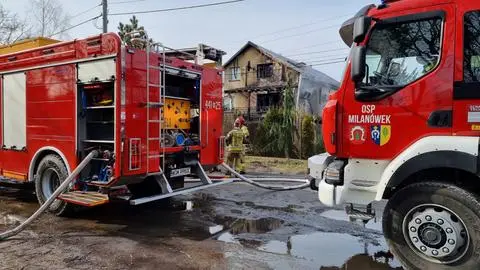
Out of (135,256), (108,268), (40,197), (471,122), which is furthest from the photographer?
(40,197)

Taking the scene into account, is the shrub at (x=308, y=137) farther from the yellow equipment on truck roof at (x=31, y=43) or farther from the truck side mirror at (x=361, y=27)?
the truck side mirror at (x=361, y=27)

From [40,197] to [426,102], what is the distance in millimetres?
6223

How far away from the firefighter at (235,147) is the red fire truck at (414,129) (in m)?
7.32

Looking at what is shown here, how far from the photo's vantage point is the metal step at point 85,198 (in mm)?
6074

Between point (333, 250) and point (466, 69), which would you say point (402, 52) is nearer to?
point (466, 69)

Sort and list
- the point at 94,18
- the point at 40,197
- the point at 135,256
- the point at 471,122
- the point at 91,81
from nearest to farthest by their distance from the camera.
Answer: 1. the point at 471,122
2. the point at 135,256
3. the point at 91,81
4. the point at 40,197
5. the point at 94,18

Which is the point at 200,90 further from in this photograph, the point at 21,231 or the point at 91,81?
the point at 21,231

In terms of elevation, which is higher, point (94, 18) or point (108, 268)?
point (94, 18)

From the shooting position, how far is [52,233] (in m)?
6.08

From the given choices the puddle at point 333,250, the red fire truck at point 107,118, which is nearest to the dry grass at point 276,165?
the red fire truck at point 107,118

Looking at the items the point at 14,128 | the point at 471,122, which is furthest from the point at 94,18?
the point at 471,122

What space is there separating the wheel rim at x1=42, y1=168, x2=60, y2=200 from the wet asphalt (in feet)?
1.60

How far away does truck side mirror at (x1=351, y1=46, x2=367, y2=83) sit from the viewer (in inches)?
176

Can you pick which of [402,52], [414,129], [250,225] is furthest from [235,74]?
[414,129]
